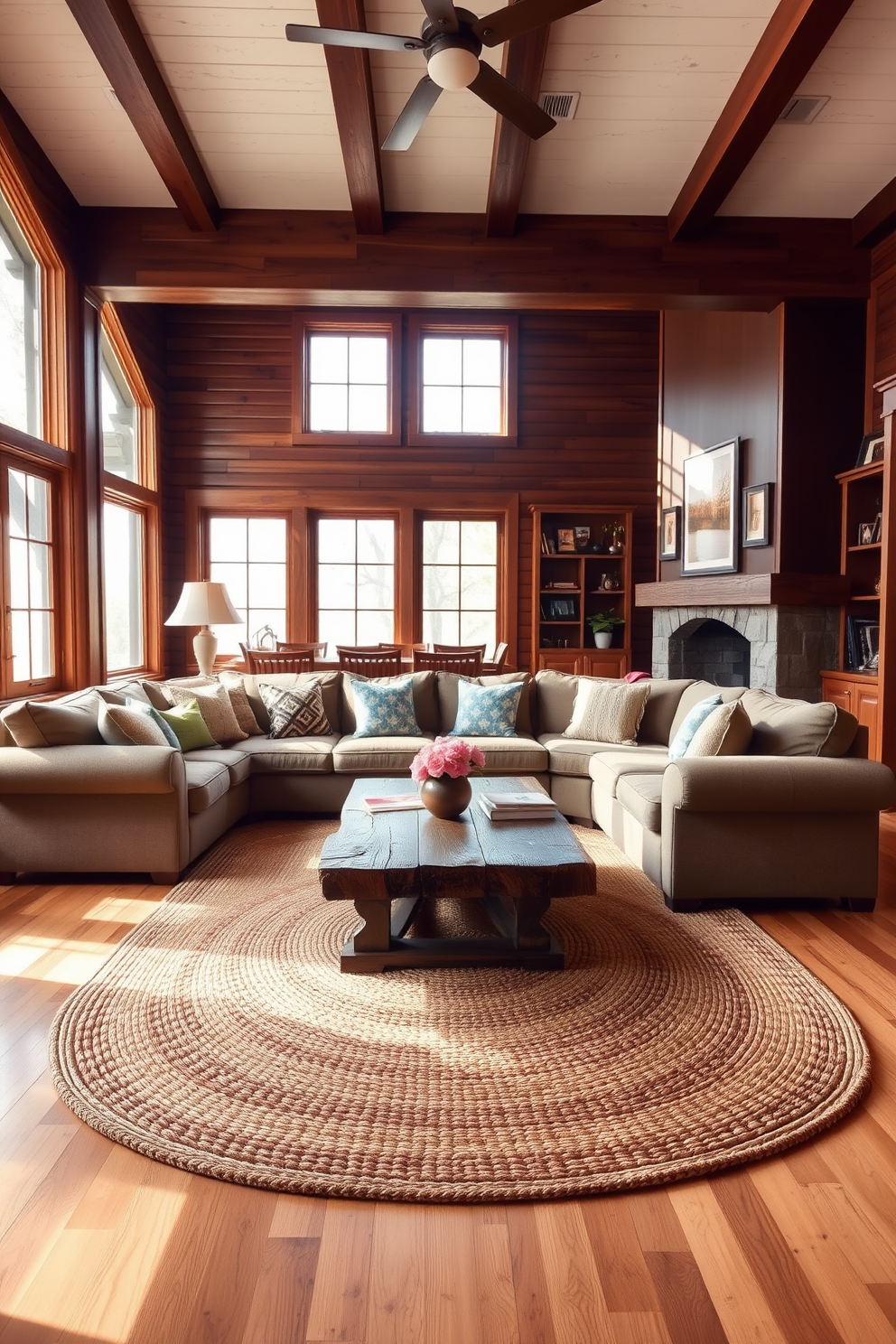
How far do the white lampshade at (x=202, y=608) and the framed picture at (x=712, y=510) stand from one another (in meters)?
3.58

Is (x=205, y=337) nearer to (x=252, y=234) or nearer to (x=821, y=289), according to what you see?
(x=252, y=234)

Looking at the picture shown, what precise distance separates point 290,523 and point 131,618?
1695 millimetres

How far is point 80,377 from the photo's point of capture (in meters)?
5.57

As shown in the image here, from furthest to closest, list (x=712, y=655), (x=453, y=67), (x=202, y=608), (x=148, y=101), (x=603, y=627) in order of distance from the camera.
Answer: (x=603, y=627), (x=712, y=655), (x=202, y=608), (x=148, y=101), (x=453, y=67)

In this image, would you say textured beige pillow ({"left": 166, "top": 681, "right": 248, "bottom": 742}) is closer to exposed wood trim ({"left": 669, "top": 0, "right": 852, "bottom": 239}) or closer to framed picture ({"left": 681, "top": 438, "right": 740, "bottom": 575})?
framed picture ({"left": 681, "top": 438, "right": 740, "bottom": 575})

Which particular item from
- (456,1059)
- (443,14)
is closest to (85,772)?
(456,1059)

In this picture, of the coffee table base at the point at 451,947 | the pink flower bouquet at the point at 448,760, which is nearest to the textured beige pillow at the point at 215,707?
the pink flower bouquet at the point at 448,760

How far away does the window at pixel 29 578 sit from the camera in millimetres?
4863

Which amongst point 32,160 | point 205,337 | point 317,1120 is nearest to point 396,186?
point 32,160

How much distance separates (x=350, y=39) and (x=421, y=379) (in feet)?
16.1

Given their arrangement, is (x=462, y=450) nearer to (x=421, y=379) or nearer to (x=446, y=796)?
(x=421, y=379)

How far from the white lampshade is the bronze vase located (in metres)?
3.14

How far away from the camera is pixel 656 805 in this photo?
360cm

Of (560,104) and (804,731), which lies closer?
(804,731)
